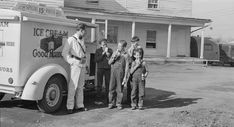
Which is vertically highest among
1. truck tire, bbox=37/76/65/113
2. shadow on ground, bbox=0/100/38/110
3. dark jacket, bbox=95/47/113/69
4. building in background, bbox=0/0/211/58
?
building in background, bbox=0/0/211/58

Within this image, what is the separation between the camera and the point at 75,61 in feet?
27.5

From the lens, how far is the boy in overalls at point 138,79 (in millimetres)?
9102

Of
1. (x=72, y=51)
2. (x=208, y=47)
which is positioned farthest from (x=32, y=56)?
(x=208, y=47)

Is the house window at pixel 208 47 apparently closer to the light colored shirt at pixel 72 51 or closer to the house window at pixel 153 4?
the house window at pixel 153 4

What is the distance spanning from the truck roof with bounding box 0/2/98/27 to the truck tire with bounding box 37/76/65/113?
137cm

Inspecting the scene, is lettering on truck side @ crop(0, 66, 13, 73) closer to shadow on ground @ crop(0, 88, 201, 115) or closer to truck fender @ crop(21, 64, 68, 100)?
truck fender @ crop(21, 64, 68, 100)

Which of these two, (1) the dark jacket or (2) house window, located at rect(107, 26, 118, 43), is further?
(2) house window, located at rect(107, 26, 118, 43)

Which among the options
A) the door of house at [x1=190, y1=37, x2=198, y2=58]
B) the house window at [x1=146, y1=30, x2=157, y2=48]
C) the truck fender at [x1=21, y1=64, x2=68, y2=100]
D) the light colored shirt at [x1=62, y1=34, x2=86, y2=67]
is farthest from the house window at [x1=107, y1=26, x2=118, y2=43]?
the truck fender at [x1=21, y1=64, x2=68, y2=100]

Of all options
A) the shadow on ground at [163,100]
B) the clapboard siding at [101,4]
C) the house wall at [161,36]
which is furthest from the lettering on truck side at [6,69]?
the house wall at [161,36]

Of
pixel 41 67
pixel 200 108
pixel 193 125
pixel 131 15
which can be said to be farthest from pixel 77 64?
pixel 131 15

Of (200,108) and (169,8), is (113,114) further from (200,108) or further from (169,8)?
(169,8)

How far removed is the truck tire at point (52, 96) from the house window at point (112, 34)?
18649 millimetres

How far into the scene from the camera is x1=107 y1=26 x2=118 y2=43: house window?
2697cm

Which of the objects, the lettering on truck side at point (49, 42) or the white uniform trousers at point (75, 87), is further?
the white uniform trousers at point (75, 87)
